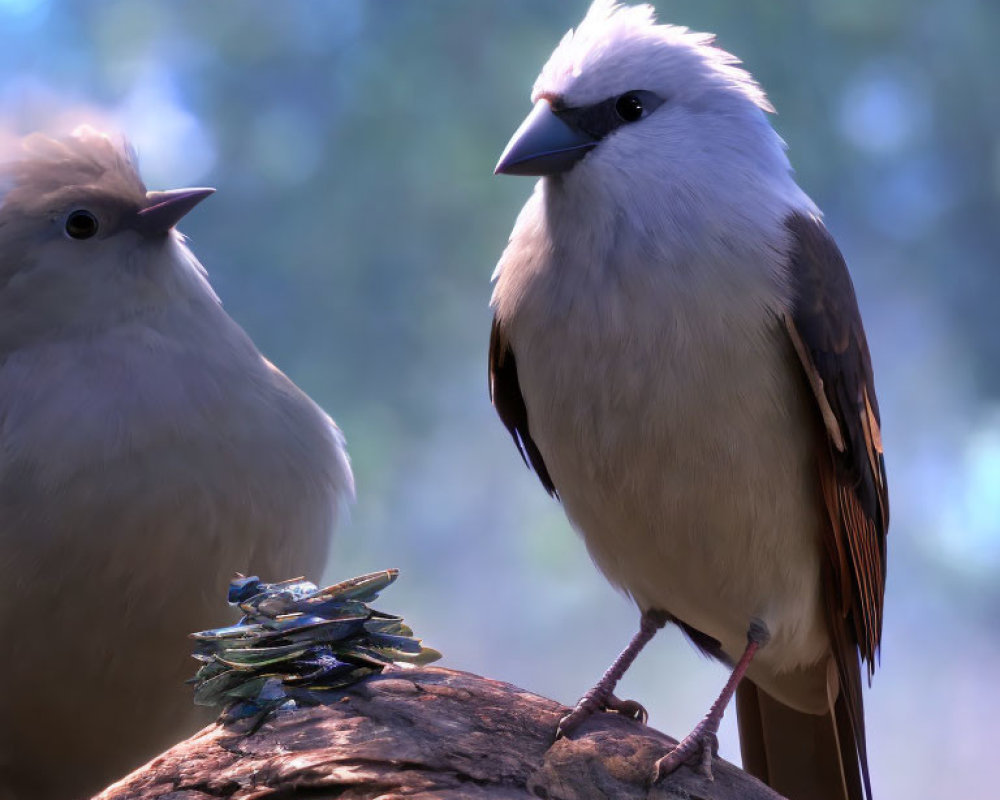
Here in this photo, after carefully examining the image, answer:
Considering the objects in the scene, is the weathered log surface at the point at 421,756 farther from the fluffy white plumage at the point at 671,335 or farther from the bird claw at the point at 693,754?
the fluffy white plumage at the point at 671,335

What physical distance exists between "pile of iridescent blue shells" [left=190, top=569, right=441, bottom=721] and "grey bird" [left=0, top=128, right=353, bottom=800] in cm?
35

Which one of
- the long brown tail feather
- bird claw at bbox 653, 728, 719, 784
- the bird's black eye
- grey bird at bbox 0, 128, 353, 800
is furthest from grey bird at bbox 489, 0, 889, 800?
the bird's black eye

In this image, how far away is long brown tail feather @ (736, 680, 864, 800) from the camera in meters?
2.26

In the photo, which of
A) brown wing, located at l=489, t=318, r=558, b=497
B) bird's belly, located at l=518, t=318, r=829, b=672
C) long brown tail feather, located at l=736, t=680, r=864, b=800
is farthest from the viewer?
long brown tail feather, located at l=736, t=680, r=864, b=800

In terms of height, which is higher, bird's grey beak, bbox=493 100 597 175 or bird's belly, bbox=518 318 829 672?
bird's grey beak, bbox=493 100 597 175

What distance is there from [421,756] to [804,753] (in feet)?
3.47

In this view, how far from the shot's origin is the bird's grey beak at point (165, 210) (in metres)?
2.15

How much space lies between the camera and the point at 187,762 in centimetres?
156

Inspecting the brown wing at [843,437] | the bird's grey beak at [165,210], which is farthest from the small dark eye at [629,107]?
the bird's grey beak at [165,210]

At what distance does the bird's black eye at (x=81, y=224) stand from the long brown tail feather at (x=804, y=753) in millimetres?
1553

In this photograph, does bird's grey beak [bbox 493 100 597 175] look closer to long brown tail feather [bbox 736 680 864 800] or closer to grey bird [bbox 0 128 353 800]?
grey bird [bbox 0 128 353 800]

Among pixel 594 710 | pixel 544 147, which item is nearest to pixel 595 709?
pixel 594 710

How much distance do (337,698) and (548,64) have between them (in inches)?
41.9

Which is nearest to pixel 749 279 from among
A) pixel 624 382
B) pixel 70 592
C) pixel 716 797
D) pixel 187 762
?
pixel 624 382
